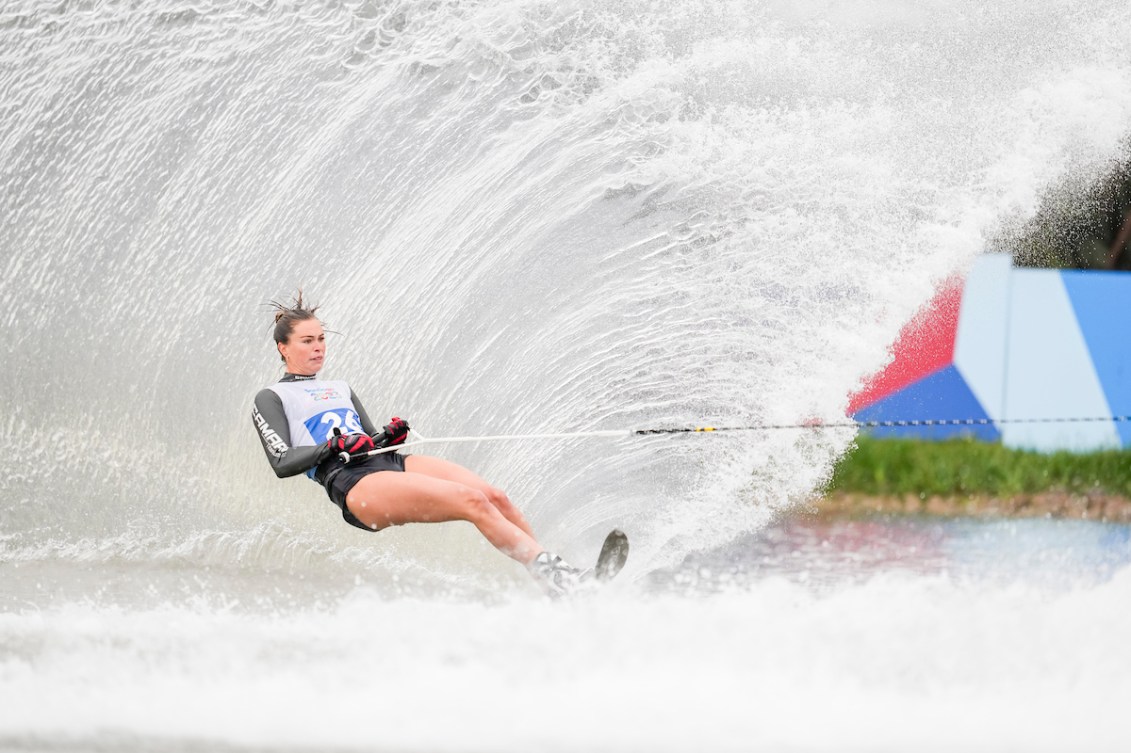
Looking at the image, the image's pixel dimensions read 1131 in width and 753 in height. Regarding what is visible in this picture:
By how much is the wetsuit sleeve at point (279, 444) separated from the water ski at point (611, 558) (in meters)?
0.79

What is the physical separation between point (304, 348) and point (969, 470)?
465 centimetres

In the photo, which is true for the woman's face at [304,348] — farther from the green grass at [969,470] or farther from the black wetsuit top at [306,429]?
the green grass at [969,470]

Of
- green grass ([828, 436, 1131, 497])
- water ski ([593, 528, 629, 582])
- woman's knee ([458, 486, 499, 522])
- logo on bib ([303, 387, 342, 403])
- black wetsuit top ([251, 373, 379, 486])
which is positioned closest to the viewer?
water ski ([593, 528, 629, 582])

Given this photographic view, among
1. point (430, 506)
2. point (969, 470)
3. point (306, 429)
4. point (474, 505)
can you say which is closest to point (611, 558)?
point (474, 505)

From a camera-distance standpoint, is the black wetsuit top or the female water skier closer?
the female water skier

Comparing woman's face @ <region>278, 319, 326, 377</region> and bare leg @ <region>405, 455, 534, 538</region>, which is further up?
woman's face @ <region>278, 319, 326, 377</region>

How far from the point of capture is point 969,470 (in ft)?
21.9

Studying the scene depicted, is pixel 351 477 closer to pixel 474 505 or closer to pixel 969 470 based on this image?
pixel 474 505

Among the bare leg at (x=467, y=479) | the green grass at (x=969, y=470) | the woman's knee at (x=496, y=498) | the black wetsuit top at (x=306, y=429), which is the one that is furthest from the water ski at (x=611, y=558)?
the green grass at (x=969, y=470)

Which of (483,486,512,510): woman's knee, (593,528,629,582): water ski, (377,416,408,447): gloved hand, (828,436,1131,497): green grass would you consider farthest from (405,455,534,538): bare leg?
(828,436,1131,497): green grass

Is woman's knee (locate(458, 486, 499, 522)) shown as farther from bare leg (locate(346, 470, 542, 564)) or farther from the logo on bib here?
the logo on bib

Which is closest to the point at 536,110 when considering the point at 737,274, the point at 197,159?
the point at 737,274

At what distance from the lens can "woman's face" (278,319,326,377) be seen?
336 centimetres

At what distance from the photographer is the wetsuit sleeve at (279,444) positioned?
9.94ft
